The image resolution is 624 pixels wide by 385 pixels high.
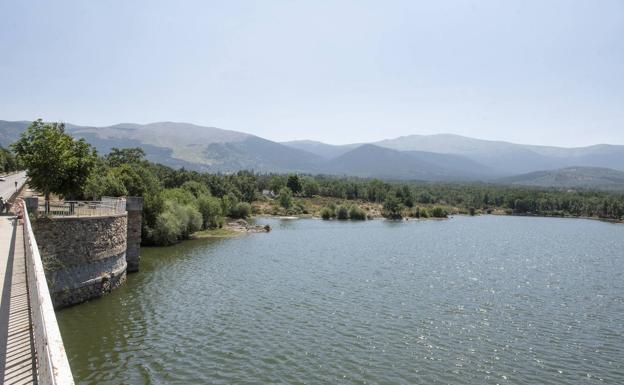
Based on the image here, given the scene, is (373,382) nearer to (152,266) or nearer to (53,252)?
(53,252)

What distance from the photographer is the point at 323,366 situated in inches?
942

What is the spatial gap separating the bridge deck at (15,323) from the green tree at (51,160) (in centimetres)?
1684

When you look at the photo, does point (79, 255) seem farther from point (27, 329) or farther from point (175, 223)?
point (175, 223)

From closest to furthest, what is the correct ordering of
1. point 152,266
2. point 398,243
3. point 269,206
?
1. point 152,266
2. point 398,243
3. point 269,206

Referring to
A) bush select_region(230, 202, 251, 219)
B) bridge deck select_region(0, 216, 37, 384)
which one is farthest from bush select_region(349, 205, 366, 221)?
bridge deck select_region(0, 216, 37, 384)

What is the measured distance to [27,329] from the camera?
14062 millimetres

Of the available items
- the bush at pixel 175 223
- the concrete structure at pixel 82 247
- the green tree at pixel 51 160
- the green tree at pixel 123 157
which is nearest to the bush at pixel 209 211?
the bush at pixel 175 223

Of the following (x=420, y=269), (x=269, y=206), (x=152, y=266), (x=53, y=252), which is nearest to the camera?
(x=53, y=252)

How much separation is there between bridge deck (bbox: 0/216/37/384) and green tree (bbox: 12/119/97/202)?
16.8 metres

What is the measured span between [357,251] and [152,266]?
32.3m

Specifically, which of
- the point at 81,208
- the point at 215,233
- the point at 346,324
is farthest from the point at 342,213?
the point at 81,208

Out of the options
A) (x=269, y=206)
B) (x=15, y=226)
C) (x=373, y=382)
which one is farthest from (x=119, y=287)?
(x=269, y=206)

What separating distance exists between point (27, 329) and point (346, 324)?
834 inches

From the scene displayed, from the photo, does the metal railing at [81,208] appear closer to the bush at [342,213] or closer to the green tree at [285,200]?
the bush at [342,213]
